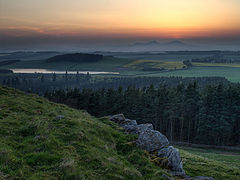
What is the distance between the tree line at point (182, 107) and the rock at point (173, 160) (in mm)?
50325

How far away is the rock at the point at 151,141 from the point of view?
53.4ft

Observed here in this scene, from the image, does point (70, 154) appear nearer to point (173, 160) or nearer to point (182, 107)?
point (173, 160)

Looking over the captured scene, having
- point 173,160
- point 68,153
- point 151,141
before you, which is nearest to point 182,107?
point 151,141

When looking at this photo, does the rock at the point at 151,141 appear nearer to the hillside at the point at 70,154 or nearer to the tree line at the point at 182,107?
the hillside at the point at 70,154

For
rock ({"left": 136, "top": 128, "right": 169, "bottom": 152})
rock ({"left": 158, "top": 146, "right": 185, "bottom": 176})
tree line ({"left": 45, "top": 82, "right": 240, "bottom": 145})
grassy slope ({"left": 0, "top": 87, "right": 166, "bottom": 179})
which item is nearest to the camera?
grassy slope ({"left": 0, "top": 87, "right": 166, "bottom": 179})

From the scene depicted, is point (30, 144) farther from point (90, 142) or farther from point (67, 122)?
point (67, 122)

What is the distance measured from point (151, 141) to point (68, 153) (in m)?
6.92

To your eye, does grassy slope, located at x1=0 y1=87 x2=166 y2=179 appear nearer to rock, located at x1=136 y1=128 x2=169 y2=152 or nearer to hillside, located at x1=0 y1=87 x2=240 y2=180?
hillside, located at x1=0 y1=87 x2=240 y2=180

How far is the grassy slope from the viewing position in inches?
416

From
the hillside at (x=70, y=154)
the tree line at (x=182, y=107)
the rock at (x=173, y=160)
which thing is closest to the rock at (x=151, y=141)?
the rock at (x=173, y=160)

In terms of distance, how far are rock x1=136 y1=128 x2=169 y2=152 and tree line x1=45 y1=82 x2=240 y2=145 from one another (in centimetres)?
4939

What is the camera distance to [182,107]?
67.9 m

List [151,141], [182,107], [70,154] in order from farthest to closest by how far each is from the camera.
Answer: [182,107]
[151,141]
[70,154]

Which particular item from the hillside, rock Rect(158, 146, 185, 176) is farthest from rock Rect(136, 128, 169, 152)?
the hillside
